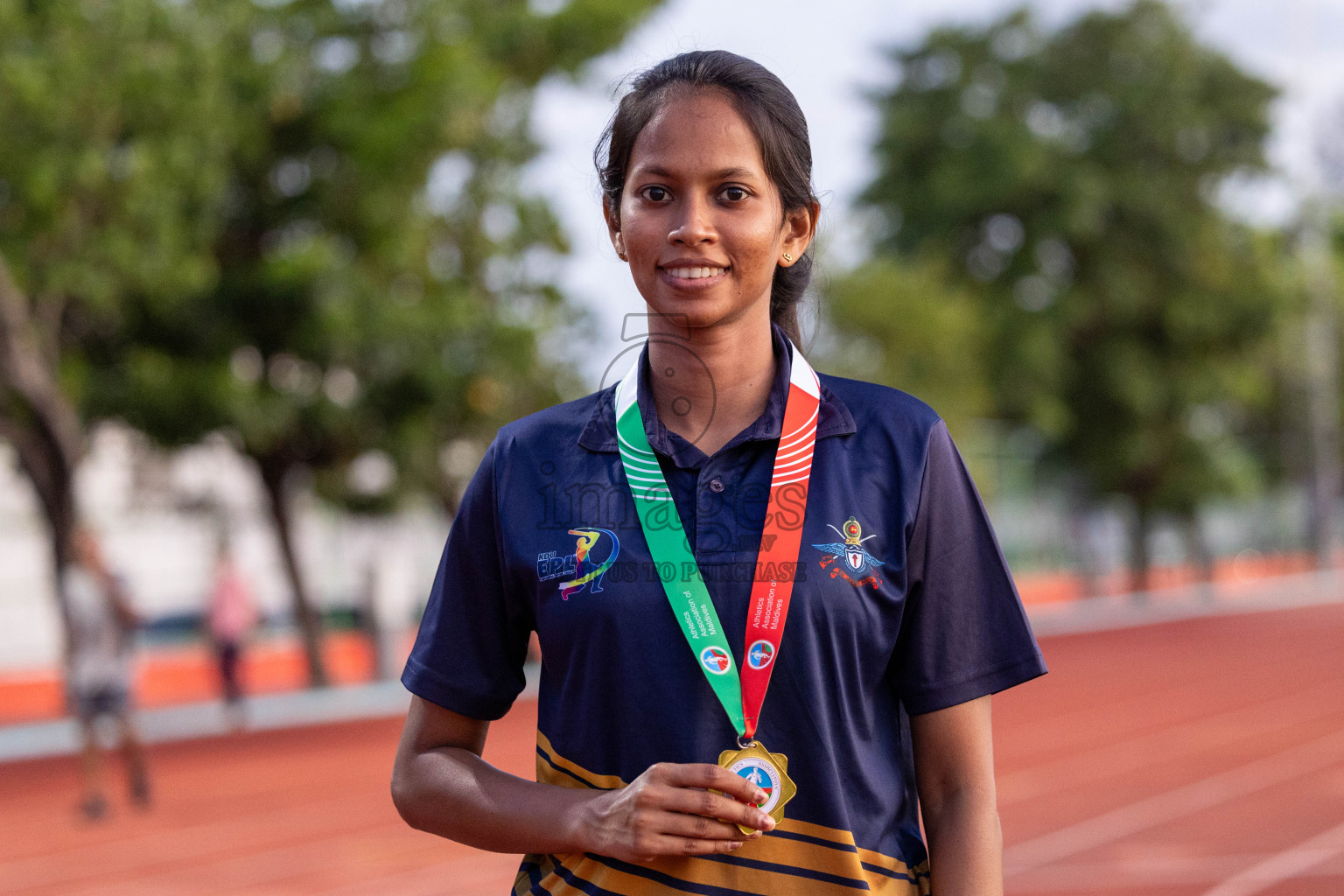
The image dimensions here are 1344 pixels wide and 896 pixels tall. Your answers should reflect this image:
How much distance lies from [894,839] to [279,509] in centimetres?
1739

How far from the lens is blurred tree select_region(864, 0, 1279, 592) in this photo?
31.4m

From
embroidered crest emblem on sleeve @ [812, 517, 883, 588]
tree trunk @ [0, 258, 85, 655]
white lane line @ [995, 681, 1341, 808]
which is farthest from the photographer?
tree trunk @ [0, 258, 85, 655]

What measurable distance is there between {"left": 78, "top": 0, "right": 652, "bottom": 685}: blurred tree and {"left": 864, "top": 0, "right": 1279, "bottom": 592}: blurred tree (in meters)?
15.4

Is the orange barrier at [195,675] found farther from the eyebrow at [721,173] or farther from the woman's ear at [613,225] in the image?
the eyebrow at [721,173]

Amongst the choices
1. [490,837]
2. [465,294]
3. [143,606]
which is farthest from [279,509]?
[490,837]

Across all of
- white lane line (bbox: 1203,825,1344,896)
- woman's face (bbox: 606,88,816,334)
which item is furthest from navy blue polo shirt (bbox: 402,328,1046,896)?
white lane line (bbox: 1203,825,1344,896)

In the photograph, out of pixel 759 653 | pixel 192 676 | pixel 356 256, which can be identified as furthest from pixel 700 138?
pixel 192 676

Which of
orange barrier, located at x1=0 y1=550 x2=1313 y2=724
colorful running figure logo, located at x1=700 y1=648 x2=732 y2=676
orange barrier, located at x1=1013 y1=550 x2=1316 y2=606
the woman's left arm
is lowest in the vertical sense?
orange barrier, located at x1=1013 y1=550 x2=1316 y2=606

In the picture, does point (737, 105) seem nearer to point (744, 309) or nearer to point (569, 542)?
point (744, 309)

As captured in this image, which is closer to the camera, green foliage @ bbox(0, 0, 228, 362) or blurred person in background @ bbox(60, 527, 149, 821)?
blurred person in background @ bbox(60, 527, 149, 821)

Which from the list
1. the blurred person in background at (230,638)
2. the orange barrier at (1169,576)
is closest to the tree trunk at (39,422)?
the blurred person in background at (230,638)

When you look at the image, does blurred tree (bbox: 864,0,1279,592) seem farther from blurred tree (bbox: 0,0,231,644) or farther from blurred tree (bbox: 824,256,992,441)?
blurred tree (bbox: 0,0,231,644)

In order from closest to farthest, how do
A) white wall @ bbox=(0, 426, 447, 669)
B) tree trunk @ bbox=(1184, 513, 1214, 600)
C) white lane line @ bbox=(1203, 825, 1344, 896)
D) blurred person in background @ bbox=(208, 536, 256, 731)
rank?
white lane line @ bbox=(1203, 825, 1344, 896)
blurred person in background @ bbox=(208, 536, 256, 731)
white wall @ bbox=(0, 426, 447, 669)
tree trunk @ bbox=(1184, 513, 1214, 600)

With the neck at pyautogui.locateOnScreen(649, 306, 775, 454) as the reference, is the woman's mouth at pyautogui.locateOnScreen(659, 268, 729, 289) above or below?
above
